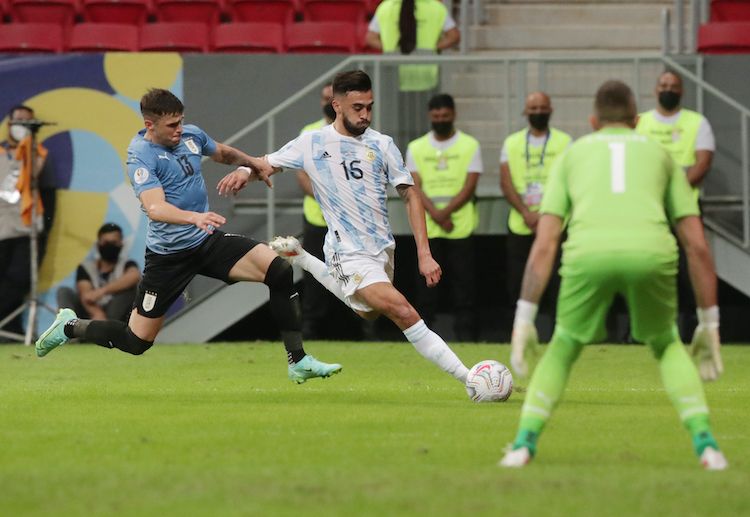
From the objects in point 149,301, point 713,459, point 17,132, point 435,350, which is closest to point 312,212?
point 17,132

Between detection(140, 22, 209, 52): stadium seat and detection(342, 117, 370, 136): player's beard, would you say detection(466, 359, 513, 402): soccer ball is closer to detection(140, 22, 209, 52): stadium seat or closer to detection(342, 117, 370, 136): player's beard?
detection(342, 117, 370, 136): player's beard

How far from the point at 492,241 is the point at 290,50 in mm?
3263

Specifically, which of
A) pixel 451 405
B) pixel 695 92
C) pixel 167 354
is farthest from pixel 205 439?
pixel 695 92

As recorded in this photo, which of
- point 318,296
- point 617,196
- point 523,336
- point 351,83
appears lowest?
point 318,296

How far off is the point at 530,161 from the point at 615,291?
346 inches

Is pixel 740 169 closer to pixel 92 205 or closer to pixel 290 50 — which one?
pixel 290 50

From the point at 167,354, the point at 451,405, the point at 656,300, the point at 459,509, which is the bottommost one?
the point at 167,354

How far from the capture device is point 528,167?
50.8 ft


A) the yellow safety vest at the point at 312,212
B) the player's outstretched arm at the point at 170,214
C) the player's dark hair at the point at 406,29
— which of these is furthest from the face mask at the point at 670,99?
the player's outstretched arm at the point at 170,214

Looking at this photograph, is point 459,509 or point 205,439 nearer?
point 459,509

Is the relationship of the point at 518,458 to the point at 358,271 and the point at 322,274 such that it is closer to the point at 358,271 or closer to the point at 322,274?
the point at 358,271

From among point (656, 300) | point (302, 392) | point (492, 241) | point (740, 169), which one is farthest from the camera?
point (492, 241)

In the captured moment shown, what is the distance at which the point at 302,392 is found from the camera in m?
10.8

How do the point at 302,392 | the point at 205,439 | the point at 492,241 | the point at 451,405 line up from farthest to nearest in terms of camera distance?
the point at 492,241 < the point at 302,392 < the point at 451,405 < the point at 205,439
